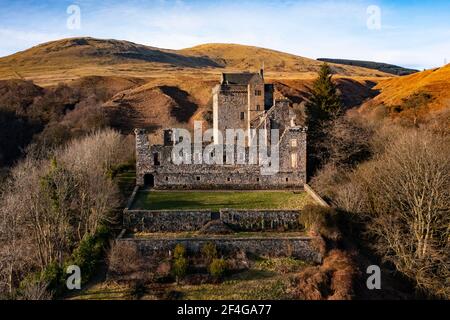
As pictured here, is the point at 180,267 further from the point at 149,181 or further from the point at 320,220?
the point at 149,181

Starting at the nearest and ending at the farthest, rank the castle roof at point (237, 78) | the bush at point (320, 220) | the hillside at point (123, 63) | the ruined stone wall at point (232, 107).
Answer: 1. the bush at point (320, 220)
2. the ruined stone wall at point (232, 107)
3. the castle roof at point (237, 78)
4. the hillside at point (123, 63)

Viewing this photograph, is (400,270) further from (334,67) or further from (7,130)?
(334,67)

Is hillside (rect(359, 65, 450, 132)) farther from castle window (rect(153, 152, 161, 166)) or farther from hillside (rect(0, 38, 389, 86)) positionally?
hillside (rect(0, 38, 389, 86))

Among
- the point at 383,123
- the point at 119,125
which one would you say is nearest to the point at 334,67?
the point at 119,125

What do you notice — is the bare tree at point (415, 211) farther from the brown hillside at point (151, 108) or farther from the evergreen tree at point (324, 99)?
the brown hillside at point (151, 108)

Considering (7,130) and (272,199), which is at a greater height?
(7,130)

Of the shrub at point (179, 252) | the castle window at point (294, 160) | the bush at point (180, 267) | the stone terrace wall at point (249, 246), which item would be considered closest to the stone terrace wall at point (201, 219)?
the stone terrace wall at point (249, 246)

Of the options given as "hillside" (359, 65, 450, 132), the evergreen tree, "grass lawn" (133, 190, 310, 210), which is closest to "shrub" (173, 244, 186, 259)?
"grass lawn" (133, 190, 310, 210)

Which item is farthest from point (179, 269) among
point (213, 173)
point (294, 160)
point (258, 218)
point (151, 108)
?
point (151, 108)
